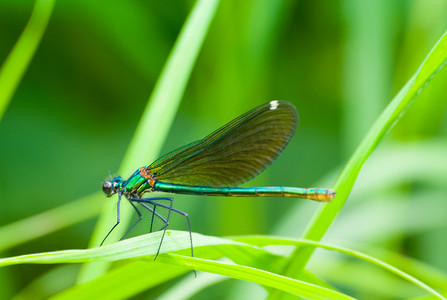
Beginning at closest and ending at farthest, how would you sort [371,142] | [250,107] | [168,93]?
[371,142] → [168,93] → [250,107]

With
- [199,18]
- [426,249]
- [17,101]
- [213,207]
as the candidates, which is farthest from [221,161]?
[17,101]

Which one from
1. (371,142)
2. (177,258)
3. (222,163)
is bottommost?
(177,258)

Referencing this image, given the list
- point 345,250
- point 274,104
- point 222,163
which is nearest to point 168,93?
point 274,104

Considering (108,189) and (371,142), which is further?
(108,189)

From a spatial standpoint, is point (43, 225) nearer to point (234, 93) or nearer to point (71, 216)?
point (71, 216)

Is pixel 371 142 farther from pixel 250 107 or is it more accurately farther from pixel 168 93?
pixel 250 107

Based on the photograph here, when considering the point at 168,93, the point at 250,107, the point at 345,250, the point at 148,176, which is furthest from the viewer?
the point at 250,107

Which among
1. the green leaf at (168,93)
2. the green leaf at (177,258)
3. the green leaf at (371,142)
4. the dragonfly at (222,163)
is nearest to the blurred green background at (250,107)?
the dragonfly at (222,163)

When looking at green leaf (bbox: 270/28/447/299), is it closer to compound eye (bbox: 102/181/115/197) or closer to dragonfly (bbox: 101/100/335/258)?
dragonfly (bbox: 101/100/335/258)
